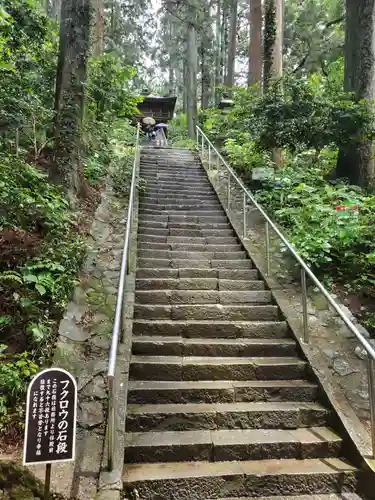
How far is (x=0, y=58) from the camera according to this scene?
5625mm

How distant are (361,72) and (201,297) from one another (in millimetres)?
5621

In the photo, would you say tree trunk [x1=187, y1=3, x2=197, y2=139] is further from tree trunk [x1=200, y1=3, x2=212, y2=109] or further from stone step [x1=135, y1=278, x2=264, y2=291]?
stone step [x1=135, y1=278, x2=264, y2=291]

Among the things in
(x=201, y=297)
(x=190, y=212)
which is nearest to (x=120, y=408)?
(x=201, y=297)

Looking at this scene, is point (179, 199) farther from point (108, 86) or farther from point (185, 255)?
point (108, 86)

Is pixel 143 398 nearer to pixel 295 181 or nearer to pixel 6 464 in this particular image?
pixel 6 464

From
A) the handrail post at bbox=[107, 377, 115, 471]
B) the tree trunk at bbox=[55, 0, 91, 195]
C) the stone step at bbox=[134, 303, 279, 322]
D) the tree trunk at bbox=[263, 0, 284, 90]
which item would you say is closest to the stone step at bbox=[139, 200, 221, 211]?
the tree trunk at bbox=[55, 0, 91, 195]

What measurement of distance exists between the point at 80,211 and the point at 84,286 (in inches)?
68.6

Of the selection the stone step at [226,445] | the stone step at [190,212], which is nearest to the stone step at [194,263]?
the stone step at [190,212]

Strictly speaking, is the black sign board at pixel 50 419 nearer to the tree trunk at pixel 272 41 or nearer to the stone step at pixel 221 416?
the stone step at pixel 221 416

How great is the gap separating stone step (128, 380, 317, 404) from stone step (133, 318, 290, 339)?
0.63m

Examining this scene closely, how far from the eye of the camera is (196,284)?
4.75 metres

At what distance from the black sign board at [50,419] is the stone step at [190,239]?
3910 millimetres

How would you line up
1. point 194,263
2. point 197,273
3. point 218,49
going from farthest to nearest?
point 218,49
point 194,263
point 197,273

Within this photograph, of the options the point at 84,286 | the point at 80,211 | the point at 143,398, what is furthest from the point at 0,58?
the point at 143,398
